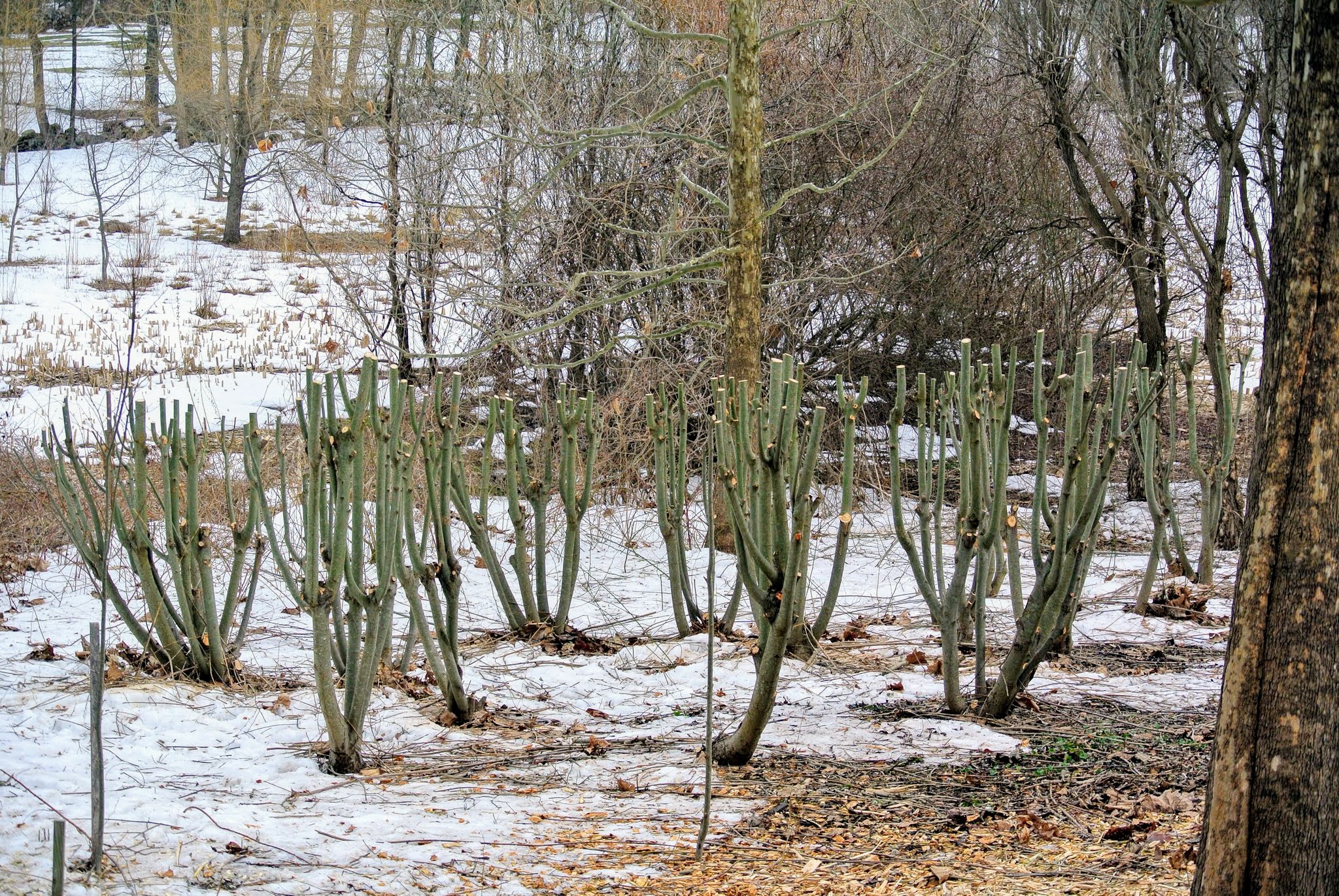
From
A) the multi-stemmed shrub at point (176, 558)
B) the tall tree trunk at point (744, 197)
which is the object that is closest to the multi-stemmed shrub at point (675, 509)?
the tall tree trunk at point (744, 197)

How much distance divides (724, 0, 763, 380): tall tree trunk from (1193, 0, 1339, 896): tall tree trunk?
4751 millimetres

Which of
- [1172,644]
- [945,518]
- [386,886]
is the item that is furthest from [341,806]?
[945,518]

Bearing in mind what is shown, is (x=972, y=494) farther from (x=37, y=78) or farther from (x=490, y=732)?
(x=37, y=78)

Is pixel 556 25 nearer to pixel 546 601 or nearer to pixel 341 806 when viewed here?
pixel 546 601

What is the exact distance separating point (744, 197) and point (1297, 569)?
5.23 m

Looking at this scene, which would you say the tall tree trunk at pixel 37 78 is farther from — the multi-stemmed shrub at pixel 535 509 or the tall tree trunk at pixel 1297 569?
the tall tree trunk at pixel 1297 569

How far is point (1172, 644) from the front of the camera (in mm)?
5520

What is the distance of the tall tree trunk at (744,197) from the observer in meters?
6.97

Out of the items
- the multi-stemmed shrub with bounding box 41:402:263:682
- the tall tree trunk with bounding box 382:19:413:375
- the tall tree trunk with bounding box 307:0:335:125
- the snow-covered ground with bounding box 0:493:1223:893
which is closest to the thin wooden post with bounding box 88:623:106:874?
the snow-covered ground with bounding box 0:493:1223:893

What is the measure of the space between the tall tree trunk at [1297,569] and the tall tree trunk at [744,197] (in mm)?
4751

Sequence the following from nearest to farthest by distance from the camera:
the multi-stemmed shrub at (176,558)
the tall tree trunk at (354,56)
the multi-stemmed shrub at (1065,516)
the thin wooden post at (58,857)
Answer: the thin wooden post at (58,857), the multi-stemmed shrub at (1065,516), the multi-stemmed shrub at (176,558), the tall tree trunk at (354,56)

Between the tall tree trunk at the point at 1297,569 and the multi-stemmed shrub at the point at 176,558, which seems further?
the multi-stemmed shrub at the point at 176,558

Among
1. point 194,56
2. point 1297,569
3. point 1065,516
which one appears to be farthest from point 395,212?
point 194,56

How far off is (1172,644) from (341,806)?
3.97m
